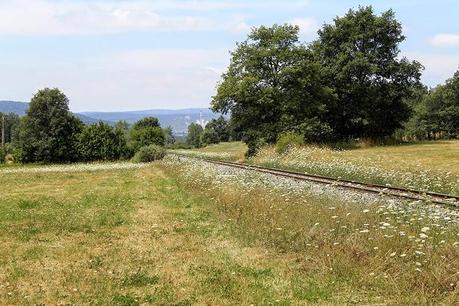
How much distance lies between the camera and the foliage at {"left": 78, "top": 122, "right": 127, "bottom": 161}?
3351 inches

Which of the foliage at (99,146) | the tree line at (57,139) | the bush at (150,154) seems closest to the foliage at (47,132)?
the tree line at (57,139)

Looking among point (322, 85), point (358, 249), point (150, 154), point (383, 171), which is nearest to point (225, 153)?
point (150, 154)

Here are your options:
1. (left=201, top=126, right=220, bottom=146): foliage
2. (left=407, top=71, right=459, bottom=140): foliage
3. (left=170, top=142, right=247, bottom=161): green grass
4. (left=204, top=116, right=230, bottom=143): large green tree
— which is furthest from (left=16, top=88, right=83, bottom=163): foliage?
(left=204, top=116, right=230, bottom=143): large green tree

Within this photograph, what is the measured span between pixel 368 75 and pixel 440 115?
1752 inches

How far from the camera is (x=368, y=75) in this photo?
60.4 metres

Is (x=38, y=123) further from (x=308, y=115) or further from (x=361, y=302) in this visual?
(x=361, y=302)

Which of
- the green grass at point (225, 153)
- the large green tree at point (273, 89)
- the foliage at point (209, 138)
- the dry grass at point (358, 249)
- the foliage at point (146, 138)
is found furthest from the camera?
the foliage at point (209, 138)

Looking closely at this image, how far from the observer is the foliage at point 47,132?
8444 centimetres

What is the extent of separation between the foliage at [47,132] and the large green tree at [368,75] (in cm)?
4836

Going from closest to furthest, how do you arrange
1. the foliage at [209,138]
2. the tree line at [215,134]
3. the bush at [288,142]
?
the bush at [288,142]
the foliage at [209,138]
the tree line at [215,134]

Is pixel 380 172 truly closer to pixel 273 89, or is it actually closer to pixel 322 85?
pixel 273 89

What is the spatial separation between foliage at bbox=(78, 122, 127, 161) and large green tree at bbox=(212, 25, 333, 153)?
36.7 metres

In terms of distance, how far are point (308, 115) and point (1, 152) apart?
213 ft

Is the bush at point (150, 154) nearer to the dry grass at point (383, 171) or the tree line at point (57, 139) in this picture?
the tree line at point (57, 139)
